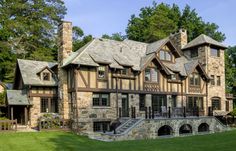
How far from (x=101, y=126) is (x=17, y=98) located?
25.4 feet

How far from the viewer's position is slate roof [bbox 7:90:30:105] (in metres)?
27.5

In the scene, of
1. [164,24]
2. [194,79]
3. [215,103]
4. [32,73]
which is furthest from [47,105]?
[164,24]

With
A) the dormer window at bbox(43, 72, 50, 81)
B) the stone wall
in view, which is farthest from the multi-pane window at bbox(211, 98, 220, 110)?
the dormer window at bbox(43, 72, 50, 81)

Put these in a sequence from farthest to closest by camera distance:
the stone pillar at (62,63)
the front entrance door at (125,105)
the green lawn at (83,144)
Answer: the front entrance door at (125,105), the stone pillar at (62,63), the green lawn at (83,144)

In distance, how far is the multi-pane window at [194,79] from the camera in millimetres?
33594

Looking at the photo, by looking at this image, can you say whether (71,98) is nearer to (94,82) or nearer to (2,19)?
(94,82)

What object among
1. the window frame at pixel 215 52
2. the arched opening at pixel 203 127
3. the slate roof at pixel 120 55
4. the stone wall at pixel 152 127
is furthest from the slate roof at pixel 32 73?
the window frame at pixel 215 52

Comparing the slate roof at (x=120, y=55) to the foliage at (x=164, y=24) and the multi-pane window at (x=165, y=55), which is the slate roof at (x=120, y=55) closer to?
the multi-pane window at (x=165, y=55)

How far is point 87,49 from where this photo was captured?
28.1 metres

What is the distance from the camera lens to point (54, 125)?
82.6 feet

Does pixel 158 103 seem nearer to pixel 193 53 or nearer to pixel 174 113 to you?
pixel 174 113

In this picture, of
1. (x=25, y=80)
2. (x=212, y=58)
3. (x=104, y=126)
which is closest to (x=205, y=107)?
(x=212, y=58)

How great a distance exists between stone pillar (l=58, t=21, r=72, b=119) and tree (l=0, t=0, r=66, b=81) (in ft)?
53.0

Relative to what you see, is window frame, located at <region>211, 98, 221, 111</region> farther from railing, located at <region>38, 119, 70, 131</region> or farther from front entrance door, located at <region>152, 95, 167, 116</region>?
railing, located at <region>38, 119, 70, 131</region>
